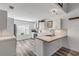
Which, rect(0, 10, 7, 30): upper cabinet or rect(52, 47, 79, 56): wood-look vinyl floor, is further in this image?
rect(52, 47, 79, 56): wood-look vinyl floor

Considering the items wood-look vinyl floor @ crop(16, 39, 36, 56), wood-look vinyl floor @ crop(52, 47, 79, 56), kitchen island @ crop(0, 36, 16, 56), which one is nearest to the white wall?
wood-look vinyl floor @ crop(52, 47, 79, 56)

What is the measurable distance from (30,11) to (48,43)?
0.58 m

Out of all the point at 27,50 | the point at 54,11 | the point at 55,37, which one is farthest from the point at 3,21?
the point at 55,37

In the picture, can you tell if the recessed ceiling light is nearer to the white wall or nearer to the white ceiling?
the white ceiling

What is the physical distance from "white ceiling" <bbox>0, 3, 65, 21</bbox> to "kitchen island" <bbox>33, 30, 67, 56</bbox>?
313 millimetres

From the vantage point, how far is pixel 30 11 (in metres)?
1.13

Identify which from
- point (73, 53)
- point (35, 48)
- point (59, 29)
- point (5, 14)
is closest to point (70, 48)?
point (73, 53)

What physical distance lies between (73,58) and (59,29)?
1.50 ft

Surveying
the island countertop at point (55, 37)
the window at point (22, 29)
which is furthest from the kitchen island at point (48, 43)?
the window at point (22, 29)

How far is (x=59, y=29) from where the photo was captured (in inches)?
49.8

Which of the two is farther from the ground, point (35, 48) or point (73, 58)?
point (35, 48)

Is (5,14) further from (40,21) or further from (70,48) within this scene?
(70,48)

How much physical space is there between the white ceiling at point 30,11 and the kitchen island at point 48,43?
313 millimetres

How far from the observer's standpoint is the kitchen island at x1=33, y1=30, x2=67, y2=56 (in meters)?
1.21
